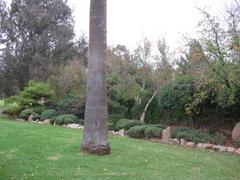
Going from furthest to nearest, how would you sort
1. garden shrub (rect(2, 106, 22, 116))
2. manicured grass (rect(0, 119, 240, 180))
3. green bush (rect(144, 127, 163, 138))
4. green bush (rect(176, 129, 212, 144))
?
garden shrub (rect(2, 106, 22, 116)) < green bush (rect(144, 127, 163, 138)) < green bush (rect(176, 129, 212, 144)) < manicured grass (rect(0, 119, 240, 180))

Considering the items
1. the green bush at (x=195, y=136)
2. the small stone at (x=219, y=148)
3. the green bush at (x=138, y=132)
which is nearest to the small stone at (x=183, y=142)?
the green bush at (x=195, y=136)

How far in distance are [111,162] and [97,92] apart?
1.79 metres

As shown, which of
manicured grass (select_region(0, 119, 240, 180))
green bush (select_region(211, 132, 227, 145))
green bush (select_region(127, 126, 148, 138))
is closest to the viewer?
manicured grass (select_region(0, 119, 240, 180))

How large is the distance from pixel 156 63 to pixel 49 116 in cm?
578

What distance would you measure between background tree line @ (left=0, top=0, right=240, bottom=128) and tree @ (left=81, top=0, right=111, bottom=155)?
399 centimetres

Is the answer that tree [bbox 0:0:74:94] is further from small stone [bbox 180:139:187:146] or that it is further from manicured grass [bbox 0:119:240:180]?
manicured grass [bbox 0:119:240:180]

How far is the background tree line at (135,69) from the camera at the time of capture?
12328 mm

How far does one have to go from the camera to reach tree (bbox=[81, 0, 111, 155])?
950cm

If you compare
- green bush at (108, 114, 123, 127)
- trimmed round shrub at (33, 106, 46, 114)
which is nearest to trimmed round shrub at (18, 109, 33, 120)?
trimmed round shrub at (33, 106, 46, 114)

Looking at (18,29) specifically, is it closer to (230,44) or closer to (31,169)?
(230,44)

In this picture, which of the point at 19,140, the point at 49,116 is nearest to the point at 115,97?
the point at 49,116

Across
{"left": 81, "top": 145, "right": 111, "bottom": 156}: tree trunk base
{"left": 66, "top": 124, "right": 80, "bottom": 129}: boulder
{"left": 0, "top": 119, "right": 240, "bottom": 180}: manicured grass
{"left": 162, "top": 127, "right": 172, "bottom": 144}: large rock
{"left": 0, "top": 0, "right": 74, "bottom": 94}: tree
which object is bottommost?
{"left": 0, "top": 119, "right": 240, "bottom": 180}: manicured grass

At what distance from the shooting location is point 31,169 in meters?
7.86

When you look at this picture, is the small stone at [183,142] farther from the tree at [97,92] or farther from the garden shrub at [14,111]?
the garden shrub at [14,111]
